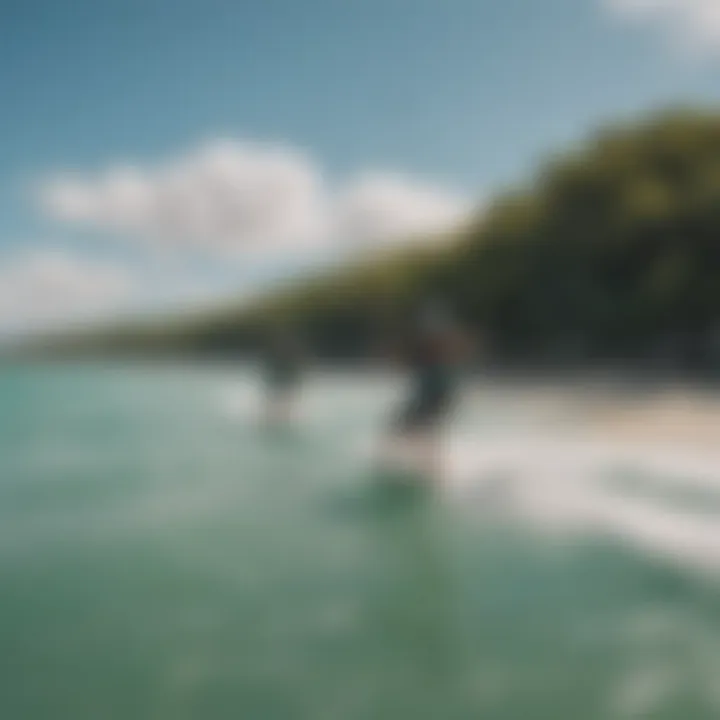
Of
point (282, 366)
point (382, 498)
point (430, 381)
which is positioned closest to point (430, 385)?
point (430, 381)

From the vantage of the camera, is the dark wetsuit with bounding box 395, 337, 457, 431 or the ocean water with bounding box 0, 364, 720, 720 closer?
the ocean water with bounding box 0, 364, 720, 720

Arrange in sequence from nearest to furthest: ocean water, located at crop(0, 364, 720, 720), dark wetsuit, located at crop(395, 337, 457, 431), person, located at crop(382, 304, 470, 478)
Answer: ocean water, located at crop(0, 364, 720, 720) → person, located at crop(382, 304, 470, 478) → dark wetsuit, located at crop(395, 337, 457, 431)

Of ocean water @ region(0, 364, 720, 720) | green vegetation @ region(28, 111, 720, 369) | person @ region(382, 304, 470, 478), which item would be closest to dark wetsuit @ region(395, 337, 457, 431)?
person @ region(382, 304, 470, 478)

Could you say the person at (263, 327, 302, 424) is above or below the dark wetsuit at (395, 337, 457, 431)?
above

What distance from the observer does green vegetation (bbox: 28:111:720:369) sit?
13.0m

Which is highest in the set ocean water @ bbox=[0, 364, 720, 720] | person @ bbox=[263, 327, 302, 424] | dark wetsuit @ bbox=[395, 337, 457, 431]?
person @ bbox=[263, 327, 302, 424]

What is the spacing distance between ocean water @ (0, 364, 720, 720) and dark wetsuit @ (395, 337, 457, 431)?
54cm

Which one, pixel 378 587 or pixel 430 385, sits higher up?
pixel 430 385

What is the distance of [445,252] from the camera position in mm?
14156

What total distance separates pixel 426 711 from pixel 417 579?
1.72 m

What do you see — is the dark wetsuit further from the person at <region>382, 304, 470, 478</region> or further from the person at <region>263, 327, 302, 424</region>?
the person at <region>263, 327, 302, 424</region>

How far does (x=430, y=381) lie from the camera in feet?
24.0

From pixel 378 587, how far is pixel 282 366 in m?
7.55

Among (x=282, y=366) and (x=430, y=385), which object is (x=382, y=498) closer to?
(x=430, y=385)
